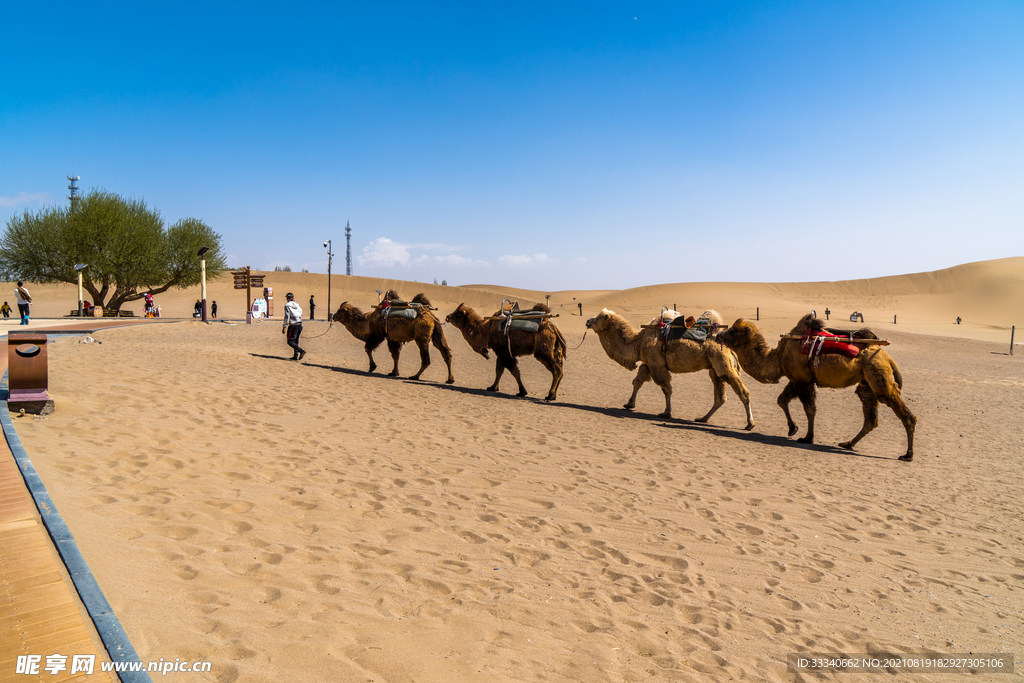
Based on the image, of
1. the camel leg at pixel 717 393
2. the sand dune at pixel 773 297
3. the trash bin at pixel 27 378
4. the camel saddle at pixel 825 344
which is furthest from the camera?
the sand dune at pixel 773 297

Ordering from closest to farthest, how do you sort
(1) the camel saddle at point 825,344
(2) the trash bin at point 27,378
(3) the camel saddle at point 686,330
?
(2) the trash bin at point 27,378
(1) the camel saddle at point 825,344
(3) the camel saddle at point 686,330

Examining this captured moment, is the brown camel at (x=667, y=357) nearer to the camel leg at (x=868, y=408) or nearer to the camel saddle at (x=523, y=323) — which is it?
the camel saddle at (x=523, y=323)

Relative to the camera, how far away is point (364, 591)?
352cm

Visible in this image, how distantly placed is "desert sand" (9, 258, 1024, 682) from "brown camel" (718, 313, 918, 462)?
0.64 m

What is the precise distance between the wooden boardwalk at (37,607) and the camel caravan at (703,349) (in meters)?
9.20

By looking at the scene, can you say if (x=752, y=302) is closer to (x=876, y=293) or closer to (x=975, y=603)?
(x=876, y=293)

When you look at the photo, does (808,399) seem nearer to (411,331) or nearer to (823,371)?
(823,371)

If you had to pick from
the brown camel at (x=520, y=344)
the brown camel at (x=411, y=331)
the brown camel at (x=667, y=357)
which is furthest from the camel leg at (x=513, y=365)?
the brown camel at (x=667, y=357)

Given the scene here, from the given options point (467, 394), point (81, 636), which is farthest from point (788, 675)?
point (467, 394)

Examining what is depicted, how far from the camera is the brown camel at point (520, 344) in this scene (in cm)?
1220

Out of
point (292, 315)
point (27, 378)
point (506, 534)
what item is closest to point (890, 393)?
point (506, 534)

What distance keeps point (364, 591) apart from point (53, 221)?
42.5 meters

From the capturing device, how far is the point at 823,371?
28.0 ft

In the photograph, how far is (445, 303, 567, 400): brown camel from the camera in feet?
40.0
